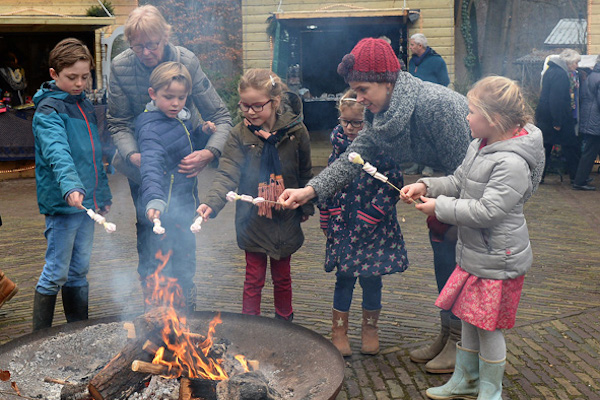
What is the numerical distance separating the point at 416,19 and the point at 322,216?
10.7 meters

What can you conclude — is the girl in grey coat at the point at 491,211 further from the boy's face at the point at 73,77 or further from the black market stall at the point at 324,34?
the black market stall at the point at 324,34

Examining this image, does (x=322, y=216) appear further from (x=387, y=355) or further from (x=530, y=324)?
(x=530, y=324)

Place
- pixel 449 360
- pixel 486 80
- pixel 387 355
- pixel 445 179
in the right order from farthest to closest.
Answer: pixel 387 355, pixel 449 360, pixel 445 179, pixel 486 80

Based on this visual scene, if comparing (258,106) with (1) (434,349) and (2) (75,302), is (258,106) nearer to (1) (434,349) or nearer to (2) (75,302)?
(2) (75,302)

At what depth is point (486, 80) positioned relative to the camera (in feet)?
11.2

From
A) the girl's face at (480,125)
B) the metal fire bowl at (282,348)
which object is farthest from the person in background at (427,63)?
the metal fire bowl at (282,348)

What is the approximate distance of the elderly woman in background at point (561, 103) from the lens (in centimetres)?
1088

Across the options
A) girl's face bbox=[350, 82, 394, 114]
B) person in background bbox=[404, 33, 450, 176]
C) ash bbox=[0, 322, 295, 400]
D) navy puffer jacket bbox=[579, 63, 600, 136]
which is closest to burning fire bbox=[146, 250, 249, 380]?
ash bbox=[0, 322, 295, 400]

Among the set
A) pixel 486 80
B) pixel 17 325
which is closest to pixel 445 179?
pixel 486 80

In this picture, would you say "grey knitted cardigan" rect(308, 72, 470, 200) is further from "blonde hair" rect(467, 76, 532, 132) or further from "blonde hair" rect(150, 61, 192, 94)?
"blonde hair" rect(150, 61, 192, 94)

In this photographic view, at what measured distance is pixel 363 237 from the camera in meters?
4.25

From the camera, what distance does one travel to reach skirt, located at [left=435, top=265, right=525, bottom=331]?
3451 mm

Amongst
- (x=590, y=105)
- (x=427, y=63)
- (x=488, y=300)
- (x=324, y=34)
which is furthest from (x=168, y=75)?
(x=324, y=34)

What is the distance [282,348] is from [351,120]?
1.61 metres
